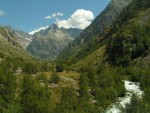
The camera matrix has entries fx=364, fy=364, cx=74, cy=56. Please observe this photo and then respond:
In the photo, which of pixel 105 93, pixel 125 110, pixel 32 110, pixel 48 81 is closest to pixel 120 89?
pixel 105 93

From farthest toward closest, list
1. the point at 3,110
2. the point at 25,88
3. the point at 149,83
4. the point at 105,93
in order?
the point at 149,83 < the point at 105,93 < the point at 25,88 < the point at 3,110

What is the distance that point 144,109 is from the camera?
88688 millimetres

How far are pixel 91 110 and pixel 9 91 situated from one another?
32735 mm

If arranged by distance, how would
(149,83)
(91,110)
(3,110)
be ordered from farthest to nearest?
1. (149,83)
2. (91,110)
3. (3,110)

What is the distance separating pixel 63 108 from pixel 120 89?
170 ft

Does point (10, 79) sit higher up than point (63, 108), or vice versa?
point (10, 79)

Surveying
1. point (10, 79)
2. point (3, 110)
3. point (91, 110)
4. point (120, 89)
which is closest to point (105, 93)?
point (120, 89)

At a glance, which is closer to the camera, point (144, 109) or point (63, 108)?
point (144, 109)

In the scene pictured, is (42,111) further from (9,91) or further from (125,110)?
(125,110)

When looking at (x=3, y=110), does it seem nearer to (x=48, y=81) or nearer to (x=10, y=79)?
(x=10, y=79)

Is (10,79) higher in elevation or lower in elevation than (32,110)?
higher

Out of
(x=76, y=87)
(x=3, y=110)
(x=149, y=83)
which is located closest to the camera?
(x=3, y=110)

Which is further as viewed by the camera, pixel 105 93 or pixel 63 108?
pixel 105 93

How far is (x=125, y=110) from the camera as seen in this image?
3546 inches
